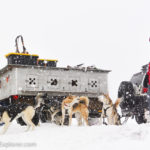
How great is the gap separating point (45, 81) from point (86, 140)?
5225mm

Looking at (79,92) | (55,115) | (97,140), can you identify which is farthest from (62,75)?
(97,140)

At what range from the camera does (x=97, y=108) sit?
32.3ft

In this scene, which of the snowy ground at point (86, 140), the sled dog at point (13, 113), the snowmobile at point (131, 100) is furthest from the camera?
the snowmobile at point (131, 100)

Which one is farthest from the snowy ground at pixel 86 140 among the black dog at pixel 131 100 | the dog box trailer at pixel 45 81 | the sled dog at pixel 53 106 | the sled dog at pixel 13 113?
the dog box trailer at pixel 45 81

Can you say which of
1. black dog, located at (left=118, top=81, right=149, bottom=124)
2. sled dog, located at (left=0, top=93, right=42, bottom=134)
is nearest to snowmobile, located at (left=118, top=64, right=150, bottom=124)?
black dog, located at (left=118, top=81, right=149, bottom=124)

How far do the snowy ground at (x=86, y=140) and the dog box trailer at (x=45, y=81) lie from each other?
3130 millimetres

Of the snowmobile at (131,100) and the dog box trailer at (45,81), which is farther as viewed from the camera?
the dog box trailer at (45,81)

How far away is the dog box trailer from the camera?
980cm

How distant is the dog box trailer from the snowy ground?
10.3ft

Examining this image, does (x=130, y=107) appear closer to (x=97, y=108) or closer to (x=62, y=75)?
(x=97, y=108)

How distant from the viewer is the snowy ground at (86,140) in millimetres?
4487

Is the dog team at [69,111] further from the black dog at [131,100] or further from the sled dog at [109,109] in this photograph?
the black dog at [131,100]

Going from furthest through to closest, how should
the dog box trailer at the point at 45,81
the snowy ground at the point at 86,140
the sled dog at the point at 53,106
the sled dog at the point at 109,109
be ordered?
the dog box trailer at the point at 45,81, the sled dog at the point at 53,106, the sled dog at the point at 109,109, the snowy ground at the point at 86,140

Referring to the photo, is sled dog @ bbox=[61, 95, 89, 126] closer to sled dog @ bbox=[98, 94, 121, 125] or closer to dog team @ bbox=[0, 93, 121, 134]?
dog team @ bbox=[0, 93, 121, 134]
